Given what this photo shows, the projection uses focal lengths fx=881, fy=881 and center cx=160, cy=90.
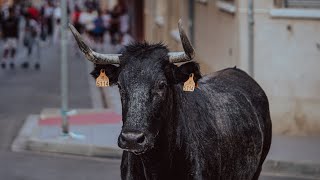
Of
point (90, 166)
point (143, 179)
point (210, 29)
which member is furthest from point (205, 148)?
point (210, 29)

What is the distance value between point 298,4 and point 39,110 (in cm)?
642

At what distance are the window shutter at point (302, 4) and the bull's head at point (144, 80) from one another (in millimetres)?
8120

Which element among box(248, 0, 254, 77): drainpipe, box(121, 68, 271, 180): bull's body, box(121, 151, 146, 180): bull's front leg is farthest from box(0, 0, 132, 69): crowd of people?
box(121, 151, 146, 180): bull's front leg

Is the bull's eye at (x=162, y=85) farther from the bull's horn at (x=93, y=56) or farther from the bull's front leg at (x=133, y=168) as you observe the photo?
the bull's front leg at (x=133, y=168)

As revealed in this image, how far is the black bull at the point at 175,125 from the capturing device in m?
6.25

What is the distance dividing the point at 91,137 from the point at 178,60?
759 cm

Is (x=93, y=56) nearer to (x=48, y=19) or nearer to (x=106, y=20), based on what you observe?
(x=106, y=20)

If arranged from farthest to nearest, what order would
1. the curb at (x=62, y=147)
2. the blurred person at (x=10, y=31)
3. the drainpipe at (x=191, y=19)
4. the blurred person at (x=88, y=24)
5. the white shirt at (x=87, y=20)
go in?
the white shirt at (x=87, y=20) → the blurred person at (x=88, y=24) → the blurred person at (x=10, y=31) → the drainpipe at (x=191, y=19) → the curb at (x=62, y=147)

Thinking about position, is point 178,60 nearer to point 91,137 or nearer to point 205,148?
point 205,148

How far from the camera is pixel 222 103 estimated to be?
793cm

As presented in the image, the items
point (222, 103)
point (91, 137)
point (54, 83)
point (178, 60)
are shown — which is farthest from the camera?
point (54, 83)

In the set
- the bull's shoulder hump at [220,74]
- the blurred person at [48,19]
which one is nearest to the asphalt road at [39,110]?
the bull's shoulder hump at [220,74]

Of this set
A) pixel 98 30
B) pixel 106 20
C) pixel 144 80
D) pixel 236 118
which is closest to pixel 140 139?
pixel 144 80

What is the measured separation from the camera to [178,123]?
6863 mm
